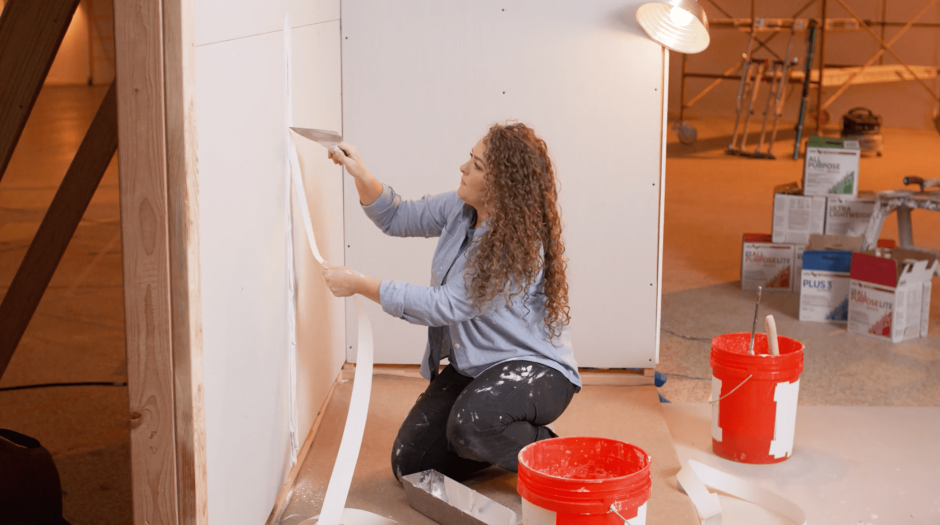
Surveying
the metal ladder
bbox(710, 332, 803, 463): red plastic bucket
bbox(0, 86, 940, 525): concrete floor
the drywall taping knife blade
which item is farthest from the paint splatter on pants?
the metal ladder

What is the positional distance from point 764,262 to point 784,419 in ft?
7.58

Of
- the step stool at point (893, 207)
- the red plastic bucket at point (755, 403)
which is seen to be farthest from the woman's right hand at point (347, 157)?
the step stool at point (893, 207)

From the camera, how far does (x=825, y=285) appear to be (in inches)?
161

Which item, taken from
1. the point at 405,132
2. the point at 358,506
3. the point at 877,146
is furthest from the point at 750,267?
the point at 877,146

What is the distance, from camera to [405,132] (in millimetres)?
3125

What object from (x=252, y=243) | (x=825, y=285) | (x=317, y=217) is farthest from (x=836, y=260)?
(x=252, y=243)

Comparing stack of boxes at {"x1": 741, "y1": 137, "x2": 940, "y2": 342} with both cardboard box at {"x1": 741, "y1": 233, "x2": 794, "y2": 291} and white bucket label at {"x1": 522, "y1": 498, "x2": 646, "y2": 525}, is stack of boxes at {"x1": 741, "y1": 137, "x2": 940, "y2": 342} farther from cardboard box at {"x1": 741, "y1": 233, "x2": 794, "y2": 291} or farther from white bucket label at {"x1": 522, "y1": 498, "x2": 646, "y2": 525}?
white bucket label at {"x1": 522, "y1": 498, "x2": 646, "y2": 525}

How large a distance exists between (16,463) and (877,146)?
8.43m

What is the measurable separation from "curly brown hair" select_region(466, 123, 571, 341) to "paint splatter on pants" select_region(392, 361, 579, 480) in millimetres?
238

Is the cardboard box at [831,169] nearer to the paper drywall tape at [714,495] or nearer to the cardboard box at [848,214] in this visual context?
the cardboard box at [848,214]

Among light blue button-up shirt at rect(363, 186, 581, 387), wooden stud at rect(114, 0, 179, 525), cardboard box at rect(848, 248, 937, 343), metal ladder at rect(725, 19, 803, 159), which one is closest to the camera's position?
wooden stud at rect(114, 0, 179, 525)

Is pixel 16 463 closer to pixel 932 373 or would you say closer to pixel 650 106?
pixel 650 106

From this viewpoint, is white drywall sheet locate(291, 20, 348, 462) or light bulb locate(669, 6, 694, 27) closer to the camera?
white drywall sheet locate(291, 20, 348, 462)

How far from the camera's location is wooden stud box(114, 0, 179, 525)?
1351 mm
